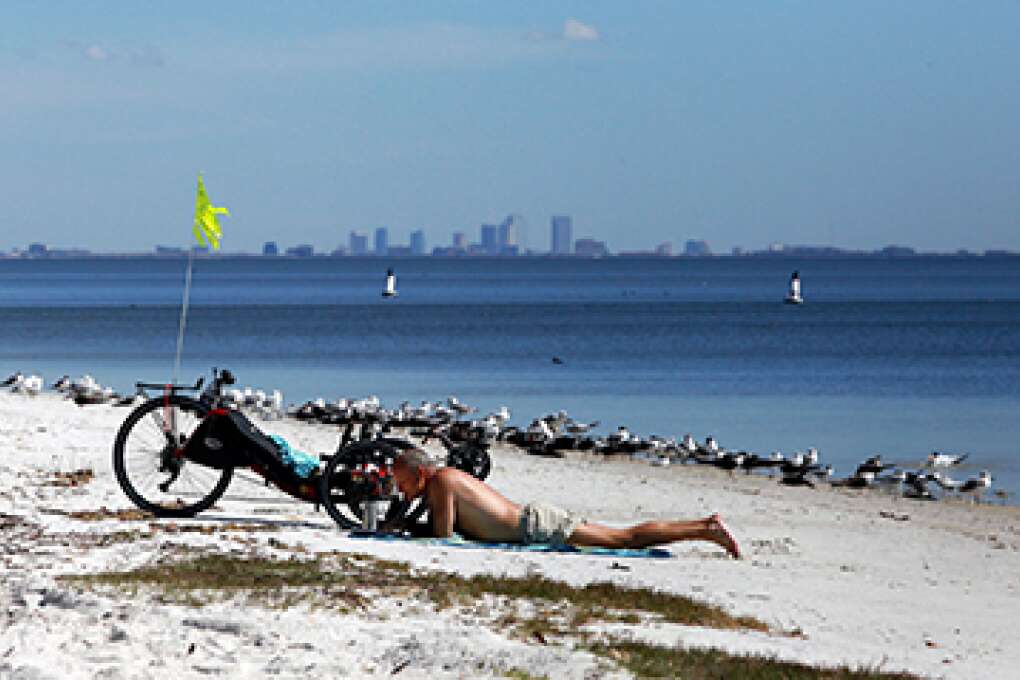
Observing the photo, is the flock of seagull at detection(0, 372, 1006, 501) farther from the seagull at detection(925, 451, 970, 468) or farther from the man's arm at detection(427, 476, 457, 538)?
the man's arm at detection(427, 476, 457, 538)

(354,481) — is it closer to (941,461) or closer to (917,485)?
(917,485)

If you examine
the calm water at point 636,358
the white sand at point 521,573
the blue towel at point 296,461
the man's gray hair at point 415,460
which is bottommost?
the calm water at point 636,358

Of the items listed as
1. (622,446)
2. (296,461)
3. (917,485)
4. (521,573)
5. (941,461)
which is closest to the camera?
(521,573)

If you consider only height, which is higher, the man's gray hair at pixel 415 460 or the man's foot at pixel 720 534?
the man's gray hair at pixel 415 460

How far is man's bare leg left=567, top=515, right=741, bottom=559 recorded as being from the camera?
12906 mm

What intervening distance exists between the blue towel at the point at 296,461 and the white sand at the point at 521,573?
490 mm

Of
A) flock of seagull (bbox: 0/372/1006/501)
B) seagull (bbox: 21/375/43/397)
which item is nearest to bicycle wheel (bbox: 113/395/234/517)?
Result: flock of seagull (bbox: 0/372/1006/501)

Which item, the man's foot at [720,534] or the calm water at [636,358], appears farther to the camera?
the calm water at [636,358]

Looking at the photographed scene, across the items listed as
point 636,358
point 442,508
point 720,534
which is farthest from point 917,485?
point 636,358

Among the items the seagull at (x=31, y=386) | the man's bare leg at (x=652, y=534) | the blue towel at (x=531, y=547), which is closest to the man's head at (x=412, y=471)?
the blue towel at (x=531, y=547)

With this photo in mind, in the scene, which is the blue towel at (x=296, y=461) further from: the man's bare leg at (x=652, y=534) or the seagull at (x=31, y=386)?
the seagull at (x=31, y=386)

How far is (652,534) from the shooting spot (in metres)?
13.0

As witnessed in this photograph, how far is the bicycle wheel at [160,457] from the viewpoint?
13359 mm

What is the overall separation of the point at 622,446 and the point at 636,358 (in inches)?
1338
